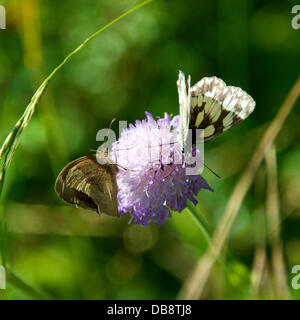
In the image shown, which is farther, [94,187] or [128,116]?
[128,116]

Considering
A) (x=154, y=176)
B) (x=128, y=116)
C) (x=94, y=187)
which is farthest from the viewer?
(x=128, y=116)

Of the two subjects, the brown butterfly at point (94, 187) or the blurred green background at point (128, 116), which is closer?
the brown butterfly at point (94, 187)

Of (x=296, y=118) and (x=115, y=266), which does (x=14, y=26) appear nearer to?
(x=115, y=266)

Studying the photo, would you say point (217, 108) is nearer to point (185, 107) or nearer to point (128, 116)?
point (185, 107)

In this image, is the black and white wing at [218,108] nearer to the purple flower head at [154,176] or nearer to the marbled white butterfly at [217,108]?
the marbled white butterfly at [217,108]

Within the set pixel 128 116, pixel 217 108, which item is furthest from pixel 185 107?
pixel 128 116

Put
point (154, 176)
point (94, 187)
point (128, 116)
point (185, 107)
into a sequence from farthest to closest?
point (128, 116) → point (94, 187) → point (154, 176) → point (185, 107)

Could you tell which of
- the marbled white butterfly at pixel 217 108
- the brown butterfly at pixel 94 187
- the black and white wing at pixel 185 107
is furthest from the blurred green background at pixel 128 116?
the black and white wing at pixel 185 107
